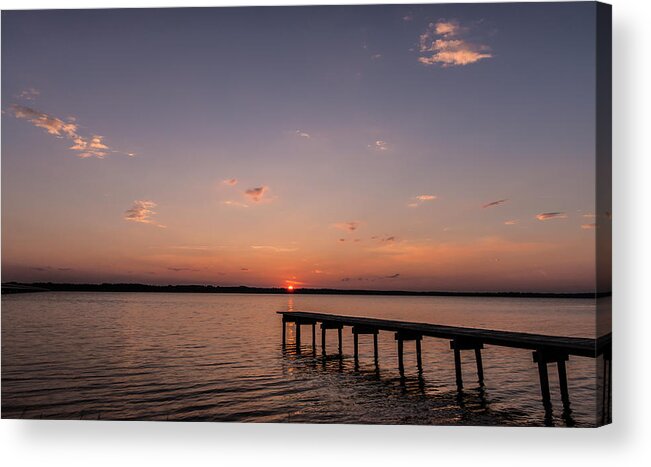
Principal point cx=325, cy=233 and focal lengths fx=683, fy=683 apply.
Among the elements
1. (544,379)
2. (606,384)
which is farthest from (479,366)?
(606,384)

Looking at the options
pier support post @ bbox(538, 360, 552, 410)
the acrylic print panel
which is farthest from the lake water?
pier support post @ bbox(538, 360, 552, 410)

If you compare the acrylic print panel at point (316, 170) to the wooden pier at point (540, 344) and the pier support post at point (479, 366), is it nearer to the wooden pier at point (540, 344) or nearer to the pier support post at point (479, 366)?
the wooden pier at point (540, 344)

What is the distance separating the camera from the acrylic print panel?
872cm

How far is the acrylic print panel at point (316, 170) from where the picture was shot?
28.6 ft

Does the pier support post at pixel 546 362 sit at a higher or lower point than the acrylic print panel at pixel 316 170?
lower

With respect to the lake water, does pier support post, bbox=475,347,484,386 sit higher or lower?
higher

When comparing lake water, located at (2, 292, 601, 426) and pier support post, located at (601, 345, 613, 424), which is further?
lake water, located at (2, 292, 601, 426)

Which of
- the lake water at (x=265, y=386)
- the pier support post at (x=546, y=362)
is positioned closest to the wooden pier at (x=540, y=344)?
the pier support post at (x=546, y=362)

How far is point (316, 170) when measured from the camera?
11.2 meters

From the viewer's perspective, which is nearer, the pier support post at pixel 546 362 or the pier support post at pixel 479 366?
the pier support post at pixel 546 362

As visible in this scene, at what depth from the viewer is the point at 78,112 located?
943 cm

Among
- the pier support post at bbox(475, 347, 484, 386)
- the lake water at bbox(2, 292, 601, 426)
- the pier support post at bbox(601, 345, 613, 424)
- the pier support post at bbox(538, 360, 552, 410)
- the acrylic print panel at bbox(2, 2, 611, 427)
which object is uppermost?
the acrylic print panel at bbox(2, 2, 611, 427)

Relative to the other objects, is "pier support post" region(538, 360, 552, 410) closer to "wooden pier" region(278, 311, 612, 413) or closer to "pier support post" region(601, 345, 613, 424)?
"wooden pier" region(278, 311, 612, 413)

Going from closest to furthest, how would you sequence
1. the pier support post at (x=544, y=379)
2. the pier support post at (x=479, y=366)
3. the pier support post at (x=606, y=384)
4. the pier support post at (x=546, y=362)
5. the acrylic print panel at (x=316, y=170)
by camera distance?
the pier support post at (x=606, y=384), the acrylic print panel at (x=316, y=170), the pier support post at (x=546, y=362), the pier support post at (x=544, y=379), the pier support post at (x=479, y=366)
